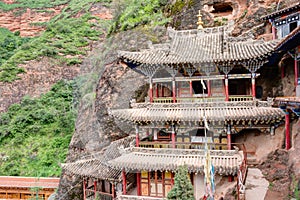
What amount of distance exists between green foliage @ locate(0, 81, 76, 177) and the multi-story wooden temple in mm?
15921

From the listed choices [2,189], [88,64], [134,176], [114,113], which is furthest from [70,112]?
[114,113]

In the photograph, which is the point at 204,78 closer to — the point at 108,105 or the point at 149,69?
the point at 149,69

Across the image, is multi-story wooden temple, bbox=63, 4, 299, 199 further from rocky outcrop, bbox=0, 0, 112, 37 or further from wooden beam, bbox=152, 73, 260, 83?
rocky outcrop, bbox=0, 0, 112, 37

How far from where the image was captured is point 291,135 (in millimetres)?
14219

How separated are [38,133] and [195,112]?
26.2 meters

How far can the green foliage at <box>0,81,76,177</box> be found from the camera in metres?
30.3

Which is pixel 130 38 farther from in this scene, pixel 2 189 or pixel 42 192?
pixel 2 189

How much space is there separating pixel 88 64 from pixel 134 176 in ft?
97.3

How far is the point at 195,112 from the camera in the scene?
14.5 meters

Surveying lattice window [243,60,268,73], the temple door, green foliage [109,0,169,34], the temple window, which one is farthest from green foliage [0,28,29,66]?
lattice window [243,60,268,73]

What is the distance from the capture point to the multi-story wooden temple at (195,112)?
45.1 ft

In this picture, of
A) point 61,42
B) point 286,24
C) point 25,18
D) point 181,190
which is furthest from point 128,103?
A: point 25,18

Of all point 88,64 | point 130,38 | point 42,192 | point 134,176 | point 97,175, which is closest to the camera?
point 97,175

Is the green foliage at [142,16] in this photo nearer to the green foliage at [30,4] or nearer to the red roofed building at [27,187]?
the red roofed building at [27,187]
